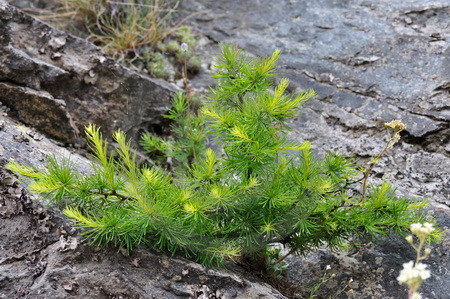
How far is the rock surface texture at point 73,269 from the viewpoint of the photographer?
1.87m

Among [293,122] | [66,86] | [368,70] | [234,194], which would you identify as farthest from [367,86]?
[66,86]

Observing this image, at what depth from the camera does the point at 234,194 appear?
6.02 feet

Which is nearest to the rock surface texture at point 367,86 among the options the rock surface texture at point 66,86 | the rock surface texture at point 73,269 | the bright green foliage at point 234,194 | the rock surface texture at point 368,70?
the rock surface texture at point 368,70

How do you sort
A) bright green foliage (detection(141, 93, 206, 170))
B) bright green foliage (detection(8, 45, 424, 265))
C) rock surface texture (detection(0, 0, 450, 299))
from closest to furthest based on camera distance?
1. bright green foliage (detection(8, 45, 424, 265))
2. rock surface texture (detection(0, 0, 450, 299))
3. bright green foliage (detection(141, 93, 206, 170))

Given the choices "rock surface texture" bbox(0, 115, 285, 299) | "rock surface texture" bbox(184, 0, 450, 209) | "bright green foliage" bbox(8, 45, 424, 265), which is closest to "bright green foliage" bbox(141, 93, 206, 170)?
"bright green foliage" bbox(8, 45, 424, 265)

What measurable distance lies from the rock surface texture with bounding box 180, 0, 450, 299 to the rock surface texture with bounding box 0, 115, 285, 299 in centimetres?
57

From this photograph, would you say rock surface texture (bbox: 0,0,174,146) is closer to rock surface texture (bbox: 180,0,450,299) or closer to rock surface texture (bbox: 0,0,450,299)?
rock surface texture (bbox: 0,0,450,299)

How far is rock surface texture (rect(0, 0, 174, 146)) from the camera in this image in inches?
110

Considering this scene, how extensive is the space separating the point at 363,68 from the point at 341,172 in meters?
1.60

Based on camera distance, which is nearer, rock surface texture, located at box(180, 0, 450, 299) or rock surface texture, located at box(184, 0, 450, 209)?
rock surface texture, located at box(180, 0, 450, 299)

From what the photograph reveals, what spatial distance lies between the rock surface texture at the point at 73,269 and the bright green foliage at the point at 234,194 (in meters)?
0.07

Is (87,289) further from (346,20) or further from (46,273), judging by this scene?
(346,20)

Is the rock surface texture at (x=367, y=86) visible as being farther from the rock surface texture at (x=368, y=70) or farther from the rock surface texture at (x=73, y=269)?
the rock surface texture at (x=73, y=269)

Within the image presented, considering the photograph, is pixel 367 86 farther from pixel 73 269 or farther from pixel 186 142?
pixel 73 269
